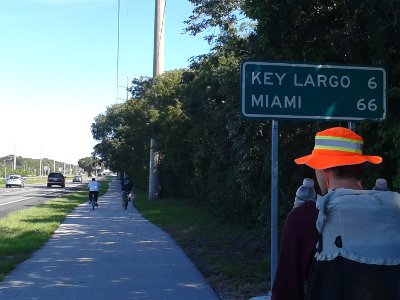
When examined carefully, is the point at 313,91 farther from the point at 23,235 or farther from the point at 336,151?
the point at 23,235

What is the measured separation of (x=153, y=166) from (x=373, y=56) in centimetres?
2587

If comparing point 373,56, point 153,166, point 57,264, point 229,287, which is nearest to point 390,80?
point 373,56

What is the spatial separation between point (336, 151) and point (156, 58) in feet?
→ 99.2

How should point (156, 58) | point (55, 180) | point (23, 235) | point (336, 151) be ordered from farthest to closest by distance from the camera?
point (55, 180)
point (156, 58)
point (23, 235)
point (336, 151)

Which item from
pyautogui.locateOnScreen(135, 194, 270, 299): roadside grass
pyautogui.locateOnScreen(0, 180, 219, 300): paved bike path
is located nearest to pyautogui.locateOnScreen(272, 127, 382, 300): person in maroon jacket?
pyautogui.locateOnScreen(0, 180, 219, 300): paved bike path

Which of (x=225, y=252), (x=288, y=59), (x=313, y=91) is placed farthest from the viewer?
(x=225, y=252)

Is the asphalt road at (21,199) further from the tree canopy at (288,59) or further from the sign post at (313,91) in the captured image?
the sign post at (313,91)

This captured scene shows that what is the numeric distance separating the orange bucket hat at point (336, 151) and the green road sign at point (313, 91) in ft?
7.81

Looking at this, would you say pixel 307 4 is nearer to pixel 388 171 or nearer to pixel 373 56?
pixel 373 56

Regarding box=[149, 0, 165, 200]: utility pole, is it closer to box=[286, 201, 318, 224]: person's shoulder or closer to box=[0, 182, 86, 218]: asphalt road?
box=[0, 182, 86, 218]: asphalt road

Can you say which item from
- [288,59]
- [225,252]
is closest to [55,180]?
[225,252]

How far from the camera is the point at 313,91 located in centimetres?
484

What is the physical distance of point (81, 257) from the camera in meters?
10.9

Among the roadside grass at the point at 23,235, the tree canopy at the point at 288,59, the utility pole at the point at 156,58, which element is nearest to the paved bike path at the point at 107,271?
the roadside grass at the point at 23,235
